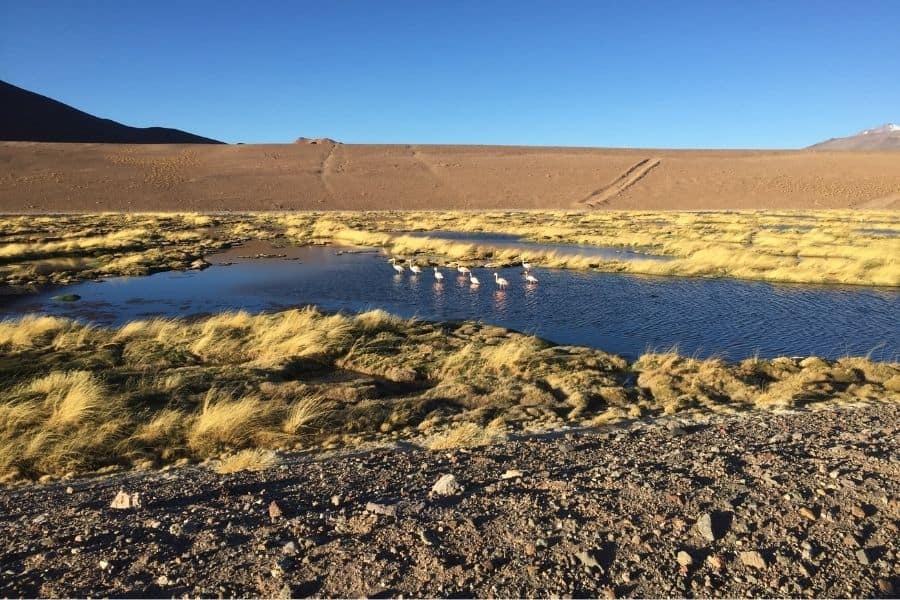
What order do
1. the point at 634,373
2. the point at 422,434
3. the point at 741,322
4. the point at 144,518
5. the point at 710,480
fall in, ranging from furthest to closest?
the point at 741,322 < the point at 634,373 < the point at 422,434 < the point at 710,480 < the point at 144,518

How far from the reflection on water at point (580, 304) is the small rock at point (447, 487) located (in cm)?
837

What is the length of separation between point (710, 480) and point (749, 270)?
2032 centimetres

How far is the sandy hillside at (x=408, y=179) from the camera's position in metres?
74.4

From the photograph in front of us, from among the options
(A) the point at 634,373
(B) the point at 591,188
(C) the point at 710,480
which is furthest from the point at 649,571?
(B) the point at 591,188

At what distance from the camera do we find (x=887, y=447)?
21.5 feet

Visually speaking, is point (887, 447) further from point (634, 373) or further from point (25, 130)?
point (25, 130)

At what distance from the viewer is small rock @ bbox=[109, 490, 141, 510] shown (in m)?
5.38

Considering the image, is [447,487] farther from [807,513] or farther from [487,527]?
[807,513]

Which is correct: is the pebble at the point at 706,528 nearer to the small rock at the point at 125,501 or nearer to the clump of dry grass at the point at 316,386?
the clump of dry grass at the point at 316,386

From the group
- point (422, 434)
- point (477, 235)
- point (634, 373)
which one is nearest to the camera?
point (422, 434)

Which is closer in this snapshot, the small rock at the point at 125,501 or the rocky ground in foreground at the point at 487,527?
the rocky ground in foreground at the point at 487,527

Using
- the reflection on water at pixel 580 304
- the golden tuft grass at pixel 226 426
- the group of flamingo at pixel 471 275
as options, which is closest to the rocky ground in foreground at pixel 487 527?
the golden tuft grass at pixel 226 426

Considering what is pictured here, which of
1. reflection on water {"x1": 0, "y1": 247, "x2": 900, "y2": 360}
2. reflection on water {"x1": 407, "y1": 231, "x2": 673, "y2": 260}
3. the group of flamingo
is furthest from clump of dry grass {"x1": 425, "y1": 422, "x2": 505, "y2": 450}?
reflection on water {"x1": 407, "y1": 231, "x2": 673, "y2": 260}

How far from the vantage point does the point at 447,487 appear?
18.4 feet
